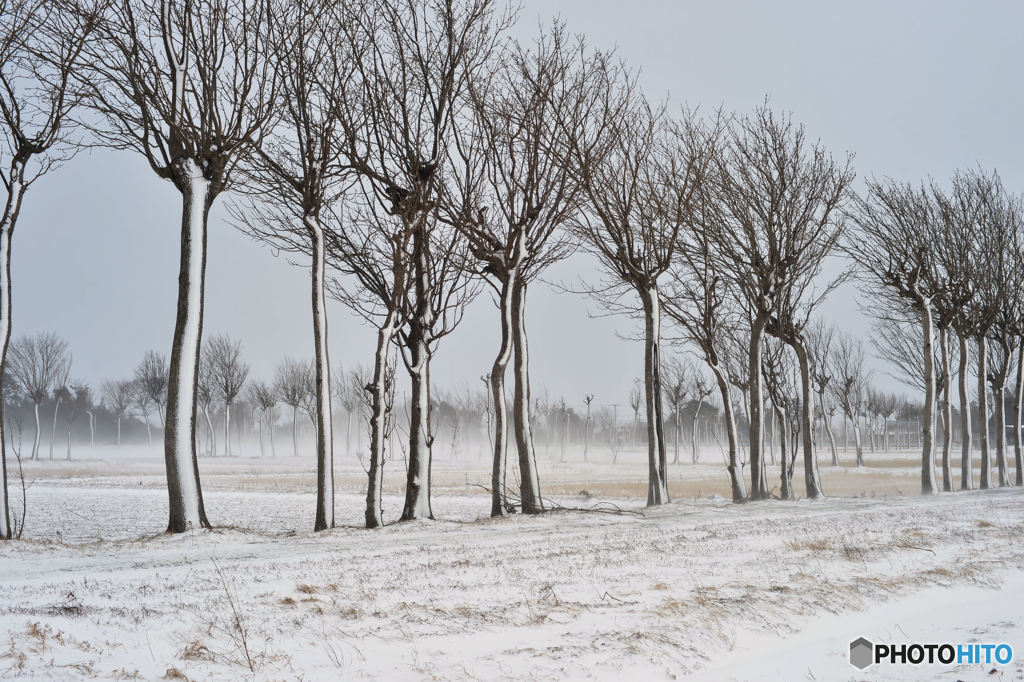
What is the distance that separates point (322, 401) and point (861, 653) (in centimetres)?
931

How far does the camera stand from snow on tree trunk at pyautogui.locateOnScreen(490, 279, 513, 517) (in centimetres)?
1441

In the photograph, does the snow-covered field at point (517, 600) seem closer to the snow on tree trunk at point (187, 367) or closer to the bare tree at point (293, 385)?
the snow on tree trunk at point (187, 367)

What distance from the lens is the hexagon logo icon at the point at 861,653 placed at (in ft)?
17.2

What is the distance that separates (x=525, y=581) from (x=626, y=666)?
85.6 inches

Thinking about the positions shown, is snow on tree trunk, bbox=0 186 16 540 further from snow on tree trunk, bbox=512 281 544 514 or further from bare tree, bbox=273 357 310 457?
bare tree, bbox=273 357 310 457

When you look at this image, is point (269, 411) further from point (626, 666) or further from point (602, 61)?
point (626, 666)

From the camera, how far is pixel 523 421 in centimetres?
1464

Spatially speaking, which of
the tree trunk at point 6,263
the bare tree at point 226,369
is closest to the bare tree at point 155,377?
the bare tree at point 226,369

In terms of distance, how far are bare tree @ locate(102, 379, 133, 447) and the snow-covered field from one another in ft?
205

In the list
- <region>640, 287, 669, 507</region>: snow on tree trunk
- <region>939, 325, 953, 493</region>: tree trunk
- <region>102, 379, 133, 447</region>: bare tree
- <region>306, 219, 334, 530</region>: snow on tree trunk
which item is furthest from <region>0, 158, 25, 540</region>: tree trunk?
<region>102, 379, 133, 447</region>: bare tree

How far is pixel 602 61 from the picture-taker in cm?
1634

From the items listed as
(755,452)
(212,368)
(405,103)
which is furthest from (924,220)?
(212,368)

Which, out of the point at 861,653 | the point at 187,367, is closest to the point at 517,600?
the point at 861,653

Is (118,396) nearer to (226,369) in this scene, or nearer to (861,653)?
(226,369)
